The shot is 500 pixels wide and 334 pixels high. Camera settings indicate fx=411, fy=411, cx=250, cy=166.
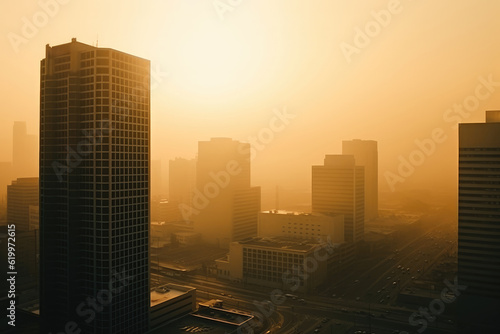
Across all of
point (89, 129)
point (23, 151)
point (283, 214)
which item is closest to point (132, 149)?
point (89, 129)

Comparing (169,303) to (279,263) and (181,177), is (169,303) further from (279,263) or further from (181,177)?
(181,177)

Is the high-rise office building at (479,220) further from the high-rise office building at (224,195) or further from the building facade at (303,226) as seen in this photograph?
the high-rise office building at (224,195)

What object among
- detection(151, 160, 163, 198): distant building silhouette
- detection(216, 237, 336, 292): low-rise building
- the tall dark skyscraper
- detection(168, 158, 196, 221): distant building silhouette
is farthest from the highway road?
detection(151, 160, 163, 198): distant building silhouette

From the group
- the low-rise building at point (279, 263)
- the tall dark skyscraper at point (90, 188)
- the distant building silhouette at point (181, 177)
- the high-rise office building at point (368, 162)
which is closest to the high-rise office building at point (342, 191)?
the low-rise building at point (279, 263)

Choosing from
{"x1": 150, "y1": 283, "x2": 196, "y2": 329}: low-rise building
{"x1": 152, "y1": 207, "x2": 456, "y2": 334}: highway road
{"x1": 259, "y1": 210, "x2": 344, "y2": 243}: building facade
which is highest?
{"x1": 259, "y1": 210, "x2": 344, "y2": 243}: building facade

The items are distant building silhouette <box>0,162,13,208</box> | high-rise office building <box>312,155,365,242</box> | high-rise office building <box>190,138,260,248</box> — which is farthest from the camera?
distant building silhouette <box>0,162,13,208</box>

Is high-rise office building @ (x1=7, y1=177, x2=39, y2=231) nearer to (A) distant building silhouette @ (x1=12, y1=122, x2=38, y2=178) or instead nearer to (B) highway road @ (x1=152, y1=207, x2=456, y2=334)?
(A) distant building silhouette @ (x1=12, y1=122, x2=38, y2=178)
